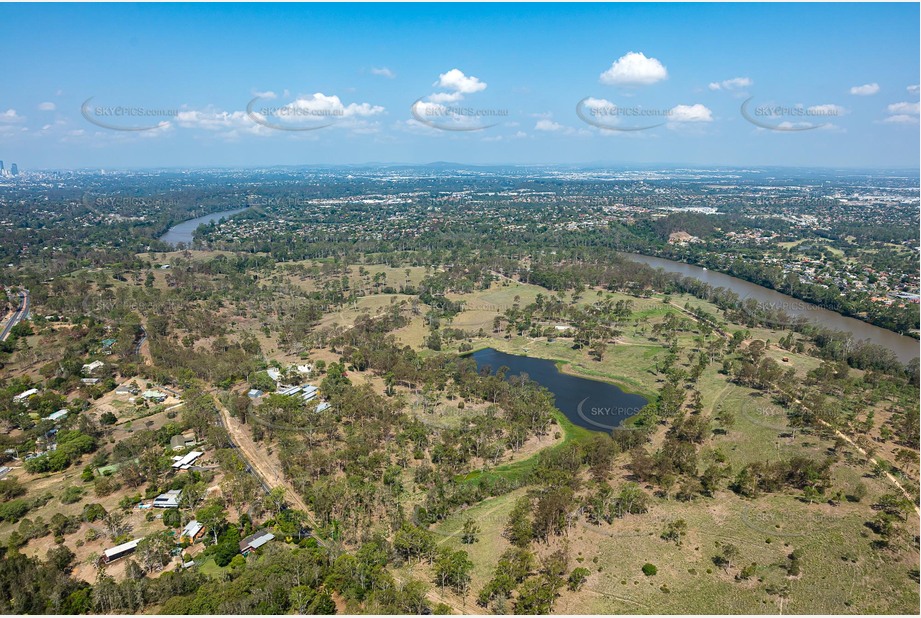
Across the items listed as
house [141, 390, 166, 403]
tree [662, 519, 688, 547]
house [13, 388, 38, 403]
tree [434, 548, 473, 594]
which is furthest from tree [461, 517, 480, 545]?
house [13, 388, 38, 403]

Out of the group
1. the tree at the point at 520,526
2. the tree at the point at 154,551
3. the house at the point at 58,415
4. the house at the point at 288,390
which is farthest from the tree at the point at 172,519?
the house at the point at 58,415

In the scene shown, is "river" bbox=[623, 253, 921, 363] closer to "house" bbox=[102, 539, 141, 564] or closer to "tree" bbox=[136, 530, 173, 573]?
"tree" bbox=[136, 530, 173, 573]

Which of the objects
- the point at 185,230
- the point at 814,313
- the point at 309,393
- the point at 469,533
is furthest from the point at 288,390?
the point at 185,230

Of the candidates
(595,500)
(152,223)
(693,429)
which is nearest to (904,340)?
(693,429)

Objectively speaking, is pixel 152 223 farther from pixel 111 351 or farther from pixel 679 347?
pixel 679 347

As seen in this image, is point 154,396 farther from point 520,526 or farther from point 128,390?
point 520,526

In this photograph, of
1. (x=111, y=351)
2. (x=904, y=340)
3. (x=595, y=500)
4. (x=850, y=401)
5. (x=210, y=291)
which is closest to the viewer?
(x=595, y=500)
